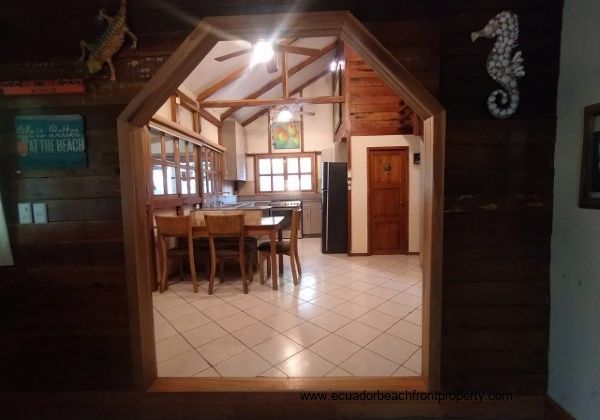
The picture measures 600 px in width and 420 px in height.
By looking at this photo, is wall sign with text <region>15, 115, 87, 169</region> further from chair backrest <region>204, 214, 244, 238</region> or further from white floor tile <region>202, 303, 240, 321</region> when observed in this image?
white floor tile <region>202, 303, 240, 321</region>

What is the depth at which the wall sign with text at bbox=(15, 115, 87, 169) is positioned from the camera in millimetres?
1417

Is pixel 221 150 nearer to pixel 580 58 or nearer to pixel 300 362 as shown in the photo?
pixel 300 362

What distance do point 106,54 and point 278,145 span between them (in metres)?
5.97

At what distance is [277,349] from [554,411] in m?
1.57

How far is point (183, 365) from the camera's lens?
1.80 metres

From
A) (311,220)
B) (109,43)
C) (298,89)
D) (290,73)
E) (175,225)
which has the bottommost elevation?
(311,220)

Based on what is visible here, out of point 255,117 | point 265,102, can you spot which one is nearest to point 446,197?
point 265,102

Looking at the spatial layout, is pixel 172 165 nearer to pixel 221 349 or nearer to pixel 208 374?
pixel 221 349

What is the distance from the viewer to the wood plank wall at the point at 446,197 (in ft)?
4.34

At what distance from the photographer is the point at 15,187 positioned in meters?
1.45

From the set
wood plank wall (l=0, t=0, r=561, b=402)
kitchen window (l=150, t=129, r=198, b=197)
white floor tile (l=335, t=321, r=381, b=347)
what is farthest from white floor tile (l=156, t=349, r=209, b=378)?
kitchen window (l=150, t=129, r=198, b=197)

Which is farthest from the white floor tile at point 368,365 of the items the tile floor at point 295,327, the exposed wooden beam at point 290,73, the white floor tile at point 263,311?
the exposed wooden beam at point 290,73

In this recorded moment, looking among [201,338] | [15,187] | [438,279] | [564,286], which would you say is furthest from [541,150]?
[15,187]

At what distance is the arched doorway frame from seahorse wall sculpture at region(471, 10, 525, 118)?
0.28m
